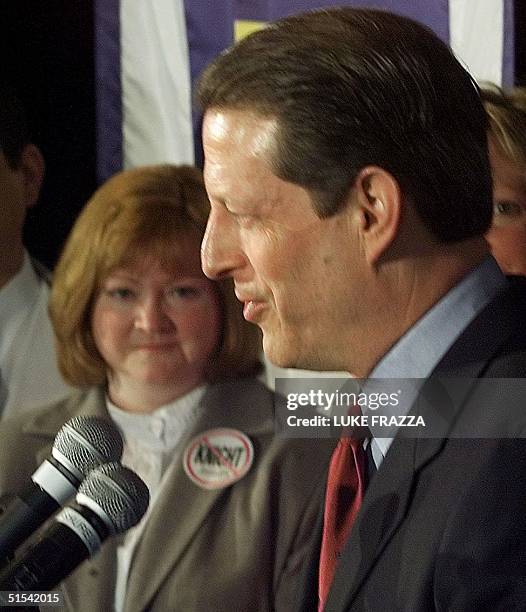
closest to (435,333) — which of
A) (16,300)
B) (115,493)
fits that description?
(115,493)

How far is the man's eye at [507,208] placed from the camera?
44.1 inches

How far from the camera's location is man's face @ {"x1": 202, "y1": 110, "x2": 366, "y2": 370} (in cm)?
94

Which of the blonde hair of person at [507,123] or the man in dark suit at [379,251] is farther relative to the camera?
the blonde hair of person at [507,123]

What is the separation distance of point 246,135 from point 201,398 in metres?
0.41

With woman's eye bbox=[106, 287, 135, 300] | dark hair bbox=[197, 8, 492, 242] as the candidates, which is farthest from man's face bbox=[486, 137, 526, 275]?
woman's eye bbox=[106, 287, 135, 300]

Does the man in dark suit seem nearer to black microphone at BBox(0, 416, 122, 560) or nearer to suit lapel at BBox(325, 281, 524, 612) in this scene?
suit lapel at BBox(325, 281, 524, 612)

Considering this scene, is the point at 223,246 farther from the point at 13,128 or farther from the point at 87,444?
the point at 13,128

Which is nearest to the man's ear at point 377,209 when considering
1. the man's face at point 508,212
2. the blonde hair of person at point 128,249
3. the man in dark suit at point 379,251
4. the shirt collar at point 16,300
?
the man in dark suit at point 379,251

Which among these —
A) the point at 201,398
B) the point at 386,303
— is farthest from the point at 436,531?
the point at 201,398

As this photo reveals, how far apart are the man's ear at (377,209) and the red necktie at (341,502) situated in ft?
0.61

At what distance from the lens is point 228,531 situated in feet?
3.90

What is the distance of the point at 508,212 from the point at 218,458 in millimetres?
429

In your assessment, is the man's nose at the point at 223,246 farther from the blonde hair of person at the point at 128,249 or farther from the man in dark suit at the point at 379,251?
the blonde hair of person at the point at 128,249

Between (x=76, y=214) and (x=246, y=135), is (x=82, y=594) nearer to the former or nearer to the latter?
(x=76, y=214)
